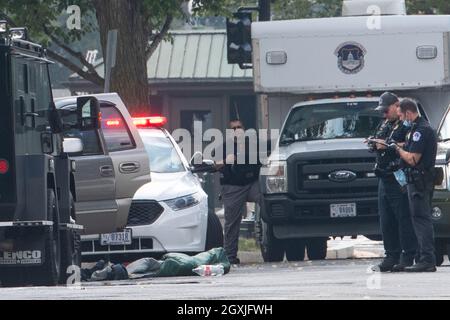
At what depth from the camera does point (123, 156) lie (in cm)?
1906

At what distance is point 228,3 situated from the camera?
3019 cm

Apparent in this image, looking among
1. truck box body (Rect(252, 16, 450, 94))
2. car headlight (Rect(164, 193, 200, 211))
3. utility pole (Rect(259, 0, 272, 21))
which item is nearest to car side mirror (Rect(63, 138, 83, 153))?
car headlight (Rect(164, 193, 200, 211))

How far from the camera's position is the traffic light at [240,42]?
2522 cm

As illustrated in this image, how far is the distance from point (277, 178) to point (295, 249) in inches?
54.6

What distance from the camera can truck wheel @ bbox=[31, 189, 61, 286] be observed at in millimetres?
15062

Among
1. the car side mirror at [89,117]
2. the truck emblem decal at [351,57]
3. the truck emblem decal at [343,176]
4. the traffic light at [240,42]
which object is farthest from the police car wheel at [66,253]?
the traffic light at [240,42]

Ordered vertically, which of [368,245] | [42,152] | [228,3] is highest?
[228,3]

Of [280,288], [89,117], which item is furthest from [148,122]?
[280,288]

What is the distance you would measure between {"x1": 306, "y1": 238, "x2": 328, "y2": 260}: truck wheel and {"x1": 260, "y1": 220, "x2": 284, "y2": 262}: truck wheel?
35.8 inches

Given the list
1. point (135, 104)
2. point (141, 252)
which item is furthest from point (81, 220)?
point (135, 104)

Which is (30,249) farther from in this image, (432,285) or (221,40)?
(221,40)

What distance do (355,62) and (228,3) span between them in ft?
27.3

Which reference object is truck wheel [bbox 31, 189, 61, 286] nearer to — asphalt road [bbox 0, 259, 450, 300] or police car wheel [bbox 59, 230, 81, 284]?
asphalt road [bbox 0, 259, 450, 300]

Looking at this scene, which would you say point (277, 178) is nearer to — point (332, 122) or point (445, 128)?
point (332, 122)
